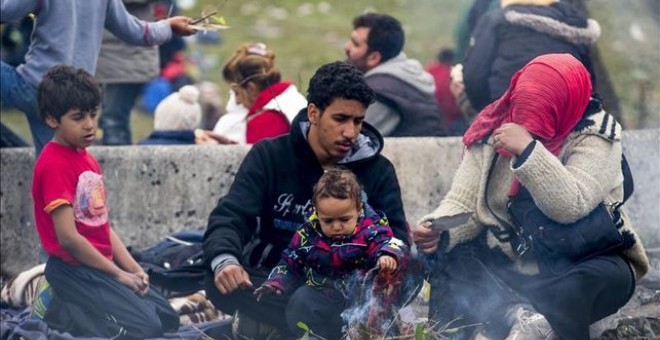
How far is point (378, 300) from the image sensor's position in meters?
7.14

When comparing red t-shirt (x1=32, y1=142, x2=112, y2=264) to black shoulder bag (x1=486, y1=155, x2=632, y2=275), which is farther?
red t-shirt (x1=32, y1=142, x2=112, y2=264)

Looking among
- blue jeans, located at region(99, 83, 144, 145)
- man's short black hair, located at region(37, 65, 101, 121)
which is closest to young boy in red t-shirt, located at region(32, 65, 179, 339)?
man's short black hair, located at region(37, 65, 101, 121)

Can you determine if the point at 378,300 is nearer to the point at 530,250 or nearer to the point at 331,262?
the point at 331,262

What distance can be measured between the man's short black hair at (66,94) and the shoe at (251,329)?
4.03 feet

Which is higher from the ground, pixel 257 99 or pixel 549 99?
pixel 549 99

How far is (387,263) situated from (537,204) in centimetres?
69

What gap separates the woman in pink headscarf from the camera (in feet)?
23.1

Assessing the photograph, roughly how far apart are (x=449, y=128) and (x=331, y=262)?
378cm

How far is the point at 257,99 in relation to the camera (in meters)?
9.69

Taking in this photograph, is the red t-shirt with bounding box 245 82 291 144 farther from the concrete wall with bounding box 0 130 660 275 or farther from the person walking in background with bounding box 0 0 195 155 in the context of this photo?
the person walking in background with bounding box 0 0 195 155

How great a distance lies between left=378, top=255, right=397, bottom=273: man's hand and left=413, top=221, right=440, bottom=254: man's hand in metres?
0.45

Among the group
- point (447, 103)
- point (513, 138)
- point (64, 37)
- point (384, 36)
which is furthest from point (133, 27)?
point (447, 103)

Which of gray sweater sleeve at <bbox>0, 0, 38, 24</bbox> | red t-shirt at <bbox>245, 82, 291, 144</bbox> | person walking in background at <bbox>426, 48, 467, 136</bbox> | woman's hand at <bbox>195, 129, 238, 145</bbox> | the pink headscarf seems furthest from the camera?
person walking in background at <bbox>426, 48, 467, 136</bbox>

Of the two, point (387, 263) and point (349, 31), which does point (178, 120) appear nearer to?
point (387, 263)
